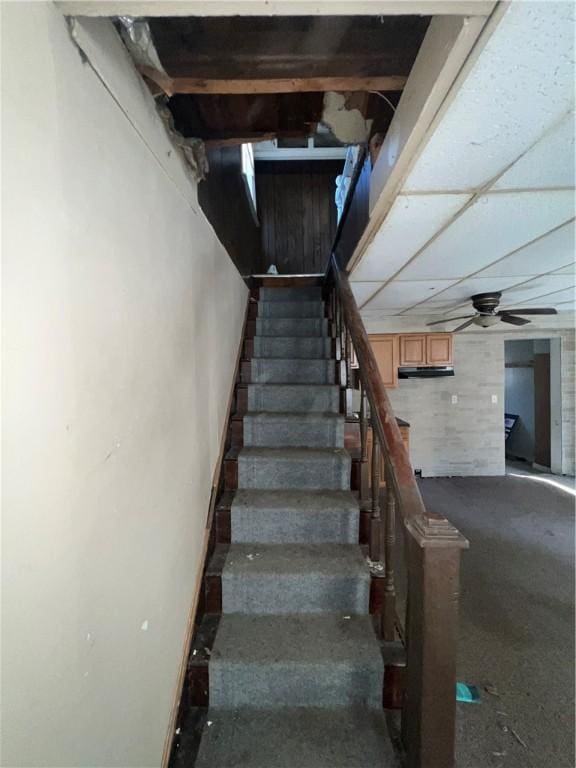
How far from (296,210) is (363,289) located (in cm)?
348

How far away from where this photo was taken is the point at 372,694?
125 centimetres

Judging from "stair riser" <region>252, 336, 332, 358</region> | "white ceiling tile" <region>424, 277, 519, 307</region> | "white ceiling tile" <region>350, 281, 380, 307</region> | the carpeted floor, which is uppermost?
"white ceiling tile" <region>424, 277, 519, 307</region>

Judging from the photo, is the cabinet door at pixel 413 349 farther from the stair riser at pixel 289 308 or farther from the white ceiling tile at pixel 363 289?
the stair riser at pixel 289 308

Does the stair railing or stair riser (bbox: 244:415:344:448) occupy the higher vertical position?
stair riser (bbox: 244:415:344:448)

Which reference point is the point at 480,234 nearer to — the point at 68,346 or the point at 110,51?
the point at 110,51

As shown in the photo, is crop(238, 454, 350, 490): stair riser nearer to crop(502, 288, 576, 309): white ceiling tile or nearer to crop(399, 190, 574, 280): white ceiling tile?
crop(399, 190, 574, 280): white ceiling tile

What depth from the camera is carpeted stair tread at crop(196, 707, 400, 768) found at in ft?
3.53

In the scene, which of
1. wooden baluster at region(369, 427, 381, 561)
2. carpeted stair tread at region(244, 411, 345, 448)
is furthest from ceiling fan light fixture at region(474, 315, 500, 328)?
wooden baluster at region(369, 427, 381, 561)

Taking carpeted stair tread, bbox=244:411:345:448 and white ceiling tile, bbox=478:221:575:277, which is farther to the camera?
carpeted stair tread, bbox=244:411:345:448

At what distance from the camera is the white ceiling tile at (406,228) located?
1363 millimetres

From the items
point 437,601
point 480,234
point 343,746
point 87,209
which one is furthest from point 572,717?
point 87,209

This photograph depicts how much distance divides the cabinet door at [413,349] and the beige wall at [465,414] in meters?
0.68

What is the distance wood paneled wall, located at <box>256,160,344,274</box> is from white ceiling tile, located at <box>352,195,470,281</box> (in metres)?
3.66

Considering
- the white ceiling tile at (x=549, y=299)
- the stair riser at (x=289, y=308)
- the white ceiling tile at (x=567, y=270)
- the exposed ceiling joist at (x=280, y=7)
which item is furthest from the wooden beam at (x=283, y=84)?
the white ceiling tile at (x=549, y=299)
